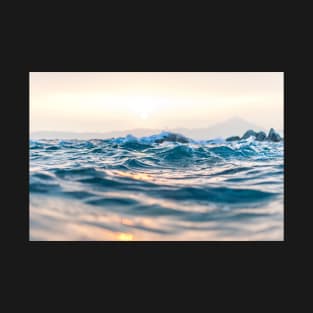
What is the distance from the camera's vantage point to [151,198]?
5395 millimetres

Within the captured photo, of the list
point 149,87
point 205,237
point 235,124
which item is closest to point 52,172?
point 149,87

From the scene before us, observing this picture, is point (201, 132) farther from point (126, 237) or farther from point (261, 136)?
point (126, 237)

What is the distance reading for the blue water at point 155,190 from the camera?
5.03 metres

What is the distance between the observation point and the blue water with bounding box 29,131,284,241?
5.03 m

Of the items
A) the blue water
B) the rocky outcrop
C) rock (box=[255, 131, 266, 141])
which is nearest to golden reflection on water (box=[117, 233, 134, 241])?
the blue water

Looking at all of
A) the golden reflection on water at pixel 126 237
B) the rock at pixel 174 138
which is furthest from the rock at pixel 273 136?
the golden reflection on water at pixel 126 237

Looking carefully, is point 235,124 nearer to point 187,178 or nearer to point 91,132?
point 187,178

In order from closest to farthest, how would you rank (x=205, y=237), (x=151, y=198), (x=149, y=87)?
1. (x=205, y=237)
2. (x=151, y=198)
3. (x=149, y=87)

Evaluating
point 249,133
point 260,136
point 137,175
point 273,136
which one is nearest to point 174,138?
point 137,175

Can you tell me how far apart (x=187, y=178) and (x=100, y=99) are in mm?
2236

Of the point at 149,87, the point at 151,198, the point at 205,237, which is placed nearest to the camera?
the point at 205,237

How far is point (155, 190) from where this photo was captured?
552 cm

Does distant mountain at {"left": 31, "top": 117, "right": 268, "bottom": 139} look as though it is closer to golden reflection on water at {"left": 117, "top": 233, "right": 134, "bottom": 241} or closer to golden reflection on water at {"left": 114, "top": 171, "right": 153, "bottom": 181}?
golden reflection on water at {"left": 114, "top": 171, "right": 153, "bottom": 181}

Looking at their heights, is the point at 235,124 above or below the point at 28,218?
above
